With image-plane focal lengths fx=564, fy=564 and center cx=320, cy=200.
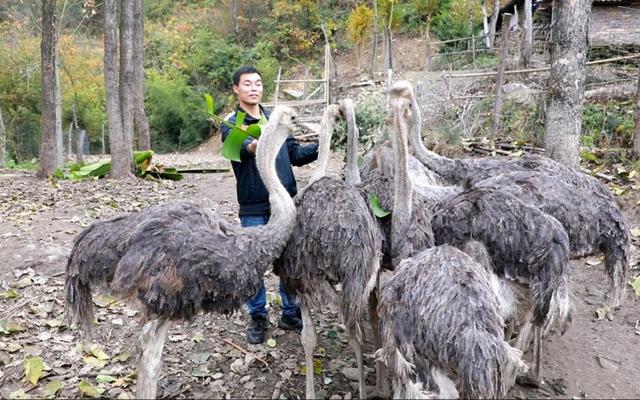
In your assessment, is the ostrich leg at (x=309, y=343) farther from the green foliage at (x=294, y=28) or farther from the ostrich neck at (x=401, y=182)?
the green foliage at (x=294, y=28)

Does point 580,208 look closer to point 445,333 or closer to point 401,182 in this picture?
point 401,182

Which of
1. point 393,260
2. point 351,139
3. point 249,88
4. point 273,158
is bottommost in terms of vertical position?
point 393,260

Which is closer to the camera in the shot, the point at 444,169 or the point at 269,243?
the point at 269,243

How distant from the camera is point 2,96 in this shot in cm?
1967

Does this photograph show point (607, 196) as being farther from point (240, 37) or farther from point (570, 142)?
point (240, 37)

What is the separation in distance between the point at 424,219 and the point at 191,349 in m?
1.96

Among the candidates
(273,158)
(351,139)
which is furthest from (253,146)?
(351,139)

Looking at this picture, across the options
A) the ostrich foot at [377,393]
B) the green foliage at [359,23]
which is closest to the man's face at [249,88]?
the ostrich foot at [377,393]

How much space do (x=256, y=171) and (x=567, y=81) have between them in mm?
3314

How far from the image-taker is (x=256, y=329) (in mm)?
4152

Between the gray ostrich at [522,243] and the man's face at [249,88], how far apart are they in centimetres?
150

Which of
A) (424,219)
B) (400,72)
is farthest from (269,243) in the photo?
(400,72)

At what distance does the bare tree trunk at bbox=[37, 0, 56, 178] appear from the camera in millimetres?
9250

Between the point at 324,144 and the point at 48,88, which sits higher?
the point at 48,88
